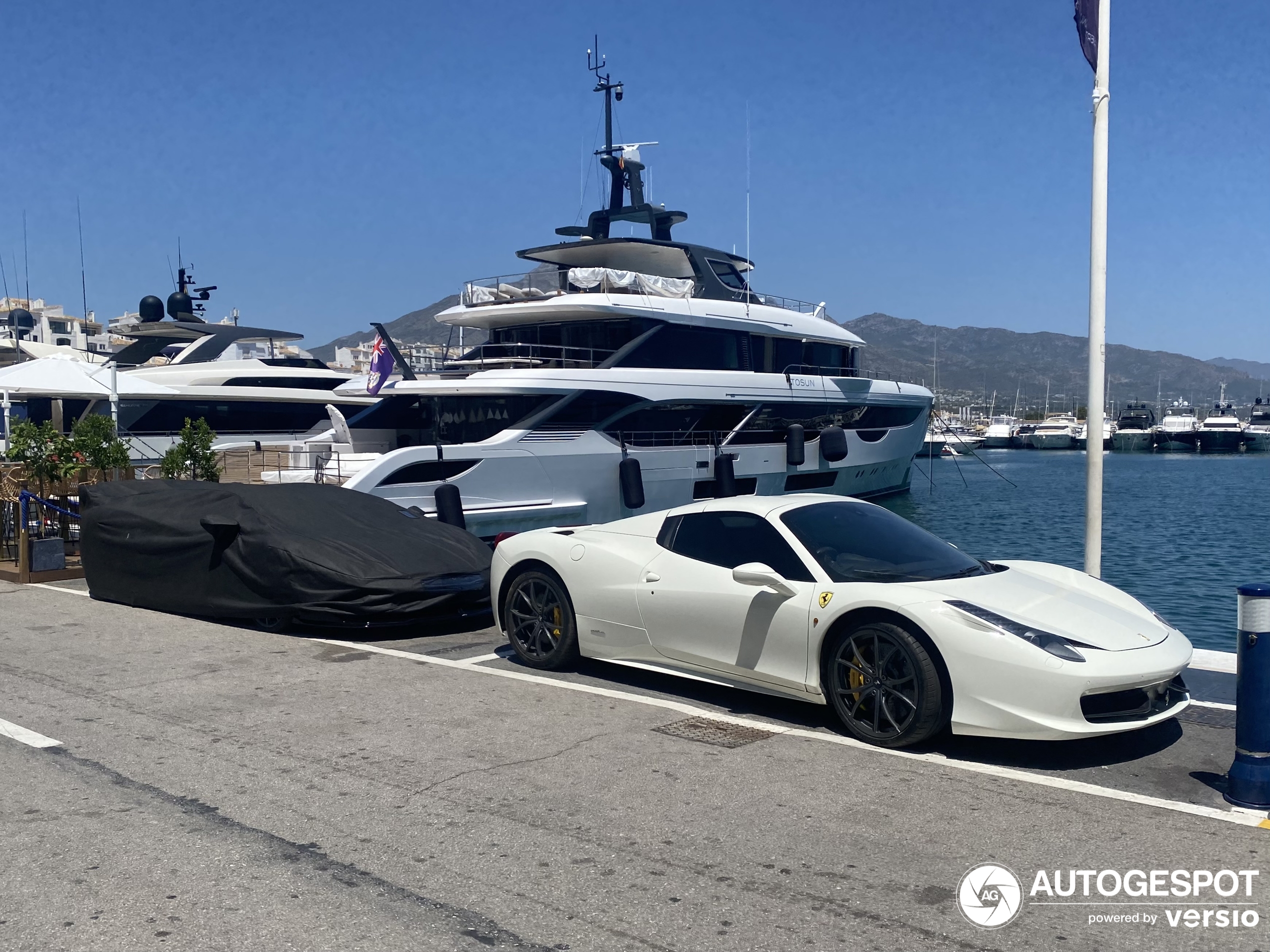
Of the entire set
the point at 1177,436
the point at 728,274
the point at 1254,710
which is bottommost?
the point at 1177,436

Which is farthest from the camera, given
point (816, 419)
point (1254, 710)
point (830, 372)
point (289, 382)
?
point (289, 382)

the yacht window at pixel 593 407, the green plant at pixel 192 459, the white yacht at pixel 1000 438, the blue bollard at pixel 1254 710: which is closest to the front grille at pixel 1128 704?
the blue bollard at pixel 1254 710

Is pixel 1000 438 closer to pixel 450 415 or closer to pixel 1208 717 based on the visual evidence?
pixel 450 415

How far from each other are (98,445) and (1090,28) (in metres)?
11.4

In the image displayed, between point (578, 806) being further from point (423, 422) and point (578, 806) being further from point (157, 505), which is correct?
point (423, 422)

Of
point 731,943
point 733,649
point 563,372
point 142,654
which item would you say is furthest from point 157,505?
point 563,372

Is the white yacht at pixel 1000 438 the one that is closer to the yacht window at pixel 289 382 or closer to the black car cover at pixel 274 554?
the yacht window at pixel 289 382

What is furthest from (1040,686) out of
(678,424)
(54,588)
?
(678,424)

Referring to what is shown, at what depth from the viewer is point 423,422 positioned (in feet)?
71.7

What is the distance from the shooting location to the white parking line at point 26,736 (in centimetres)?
556

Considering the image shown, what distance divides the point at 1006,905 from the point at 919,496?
3700 cm

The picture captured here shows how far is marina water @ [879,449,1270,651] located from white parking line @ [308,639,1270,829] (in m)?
8.98

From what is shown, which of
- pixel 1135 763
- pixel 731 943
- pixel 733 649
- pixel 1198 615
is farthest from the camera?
pixel 1198 615

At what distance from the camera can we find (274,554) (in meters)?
8.67
